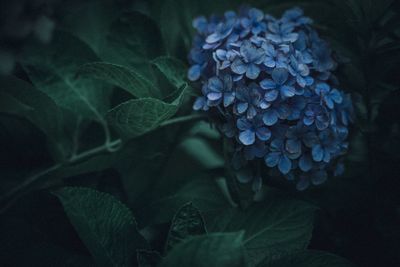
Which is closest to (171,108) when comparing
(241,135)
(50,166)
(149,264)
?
(241,135)

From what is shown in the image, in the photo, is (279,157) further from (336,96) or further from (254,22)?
(254,22)

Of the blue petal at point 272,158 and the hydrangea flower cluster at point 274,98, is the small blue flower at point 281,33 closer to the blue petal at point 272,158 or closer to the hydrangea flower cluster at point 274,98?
the hydrangea flower cluster at point 274,98

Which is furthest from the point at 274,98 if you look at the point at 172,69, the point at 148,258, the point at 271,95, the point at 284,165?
the point at 148,258

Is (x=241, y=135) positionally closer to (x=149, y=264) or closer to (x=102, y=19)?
(x=149, y=264)

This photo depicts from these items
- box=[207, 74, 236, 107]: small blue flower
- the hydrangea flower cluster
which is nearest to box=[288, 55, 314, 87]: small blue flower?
the hydrangea flower cluster

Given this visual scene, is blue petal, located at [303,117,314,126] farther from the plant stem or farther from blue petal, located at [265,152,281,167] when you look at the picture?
the plant stem

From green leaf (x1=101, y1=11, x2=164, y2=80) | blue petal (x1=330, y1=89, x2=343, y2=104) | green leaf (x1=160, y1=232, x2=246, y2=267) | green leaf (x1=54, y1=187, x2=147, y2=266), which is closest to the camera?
green leaf (x1=160, y1=232, x2=246, y2=267)
